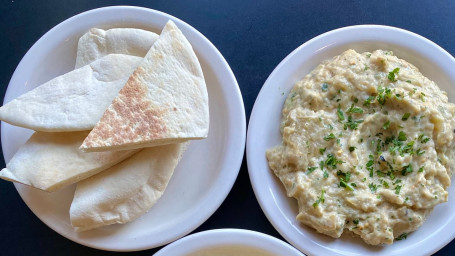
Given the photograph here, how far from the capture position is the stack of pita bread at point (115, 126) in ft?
6.55

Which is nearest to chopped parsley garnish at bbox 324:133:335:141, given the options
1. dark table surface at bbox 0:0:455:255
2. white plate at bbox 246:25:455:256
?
white plate at bbox 246:25:455:256

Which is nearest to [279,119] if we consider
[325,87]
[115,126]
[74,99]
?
[325,87]

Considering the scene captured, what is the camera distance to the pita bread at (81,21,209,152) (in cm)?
196

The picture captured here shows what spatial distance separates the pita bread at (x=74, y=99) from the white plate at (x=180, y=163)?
209 mm

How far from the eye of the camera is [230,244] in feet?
6.53

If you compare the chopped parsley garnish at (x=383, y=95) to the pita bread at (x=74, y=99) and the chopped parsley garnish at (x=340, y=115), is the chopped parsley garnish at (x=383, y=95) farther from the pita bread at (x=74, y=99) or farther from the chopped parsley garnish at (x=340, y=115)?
the pita bread at (x=74, y=99)

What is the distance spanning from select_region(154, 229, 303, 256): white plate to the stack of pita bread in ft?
0.78

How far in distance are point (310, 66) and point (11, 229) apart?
1.61 meters

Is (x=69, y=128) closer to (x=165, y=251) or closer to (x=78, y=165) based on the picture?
(x=78, y=165)

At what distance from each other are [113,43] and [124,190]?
0.65 meters

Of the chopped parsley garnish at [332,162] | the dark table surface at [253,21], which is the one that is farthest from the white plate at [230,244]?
the dark table surface at [253,21]

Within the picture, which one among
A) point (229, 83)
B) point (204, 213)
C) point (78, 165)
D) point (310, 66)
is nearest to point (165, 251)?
point (204, 213)

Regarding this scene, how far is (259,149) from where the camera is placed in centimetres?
219

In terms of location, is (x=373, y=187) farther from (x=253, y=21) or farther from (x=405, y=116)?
(x=253, y=21)
